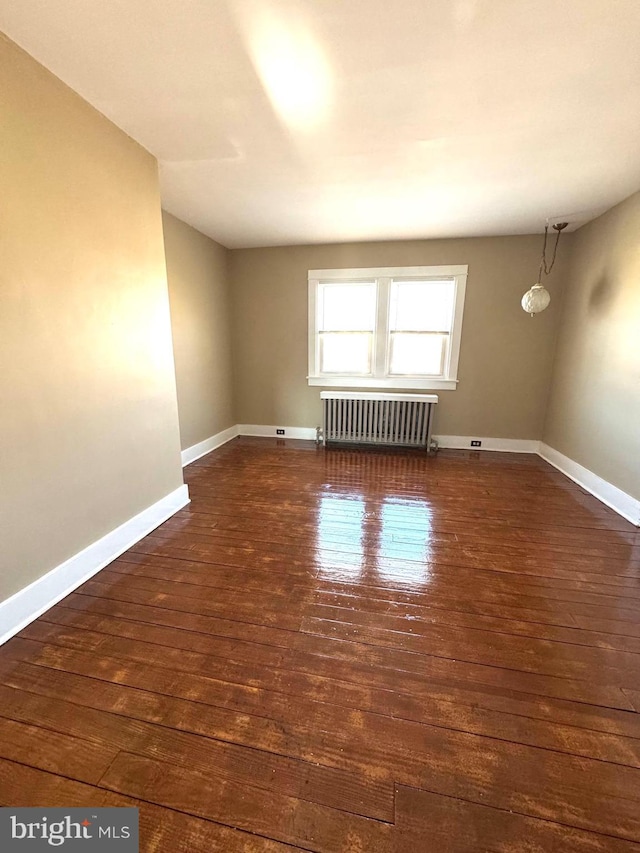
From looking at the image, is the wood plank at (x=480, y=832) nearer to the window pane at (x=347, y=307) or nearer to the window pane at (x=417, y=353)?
the window pane at (x=417, y=353)

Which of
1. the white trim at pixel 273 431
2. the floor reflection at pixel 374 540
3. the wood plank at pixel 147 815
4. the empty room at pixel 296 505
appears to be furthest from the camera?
the white trim at pixel 273 431

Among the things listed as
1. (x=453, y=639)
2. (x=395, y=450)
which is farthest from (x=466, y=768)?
(x=395, y=450)

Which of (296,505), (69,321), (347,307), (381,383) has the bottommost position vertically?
(296,505)

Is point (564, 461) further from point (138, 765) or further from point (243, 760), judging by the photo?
point (138, 765)

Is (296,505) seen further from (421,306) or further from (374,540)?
(421,306)

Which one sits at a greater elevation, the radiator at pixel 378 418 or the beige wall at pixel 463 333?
the beige wall at pixel 463 333

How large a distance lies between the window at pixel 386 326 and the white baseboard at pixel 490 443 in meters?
0.71

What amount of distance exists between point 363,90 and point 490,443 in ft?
12.9

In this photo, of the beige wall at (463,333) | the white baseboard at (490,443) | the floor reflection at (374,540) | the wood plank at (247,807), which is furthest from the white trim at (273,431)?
the wood plank at (247,807)

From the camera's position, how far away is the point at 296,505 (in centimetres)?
290

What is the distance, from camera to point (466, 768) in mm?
1090

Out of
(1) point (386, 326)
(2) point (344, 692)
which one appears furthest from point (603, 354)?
(2) point (344, 692)

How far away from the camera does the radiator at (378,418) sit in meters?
4.37

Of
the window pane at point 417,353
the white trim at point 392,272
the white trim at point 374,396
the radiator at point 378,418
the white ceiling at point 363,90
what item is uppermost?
the white ceiling at point 363,90
